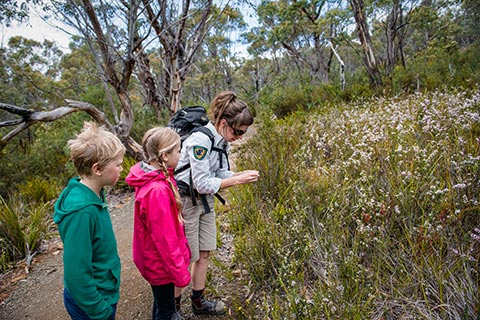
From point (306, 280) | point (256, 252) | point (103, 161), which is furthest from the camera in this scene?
point (256, 252)

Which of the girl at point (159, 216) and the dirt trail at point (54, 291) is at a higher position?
the girl at point (159, 216)

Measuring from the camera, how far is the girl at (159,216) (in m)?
1.72

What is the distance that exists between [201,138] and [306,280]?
4.48ft

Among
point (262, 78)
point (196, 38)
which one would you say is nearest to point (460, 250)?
point (196, 38)

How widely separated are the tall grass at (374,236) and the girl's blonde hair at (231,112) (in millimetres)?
855

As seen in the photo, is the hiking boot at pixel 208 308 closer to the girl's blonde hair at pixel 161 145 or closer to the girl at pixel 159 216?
the girl at pixel 159 216

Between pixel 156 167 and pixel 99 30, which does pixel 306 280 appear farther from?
pixel 99 30

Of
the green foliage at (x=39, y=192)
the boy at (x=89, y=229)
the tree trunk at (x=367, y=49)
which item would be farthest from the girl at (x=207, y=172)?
the tree trunk at (x=367, y=49)

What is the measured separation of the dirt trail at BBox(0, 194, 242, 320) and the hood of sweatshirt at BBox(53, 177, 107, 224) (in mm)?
1542

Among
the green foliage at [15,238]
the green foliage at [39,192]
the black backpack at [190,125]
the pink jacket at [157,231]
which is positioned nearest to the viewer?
the pink jacket at [157,231]

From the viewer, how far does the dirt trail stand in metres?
2.74

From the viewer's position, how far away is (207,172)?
1991 mm

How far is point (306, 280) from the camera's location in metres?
2.25

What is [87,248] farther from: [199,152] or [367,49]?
[367,49]
